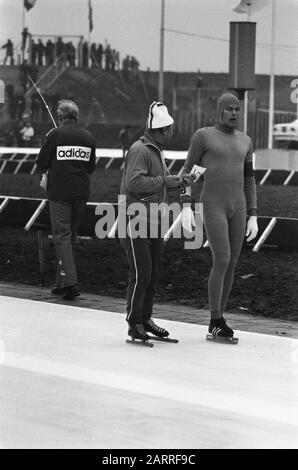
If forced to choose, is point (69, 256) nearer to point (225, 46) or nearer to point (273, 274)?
point (273, 274)

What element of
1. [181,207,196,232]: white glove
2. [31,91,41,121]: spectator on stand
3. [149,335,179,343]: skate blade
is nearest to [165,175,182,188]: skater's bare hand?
[181,207,196,232]: white glove

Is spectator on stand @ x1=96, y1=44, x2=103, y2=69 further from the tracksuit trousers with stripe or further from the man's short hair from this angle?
the tracksuit trousers with stripe

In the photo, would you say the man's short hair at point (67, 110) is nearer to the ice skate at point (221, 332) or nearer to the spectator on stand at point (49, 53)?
the ice skate at point (221, 332)

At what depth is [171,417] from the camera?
692 cm

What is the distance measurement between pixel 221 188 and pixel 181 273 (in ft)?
14.2

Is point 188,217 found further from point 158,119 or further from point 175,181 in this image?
point 158,119

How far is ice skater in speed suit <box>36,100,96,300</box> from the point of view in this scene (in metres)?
12.0

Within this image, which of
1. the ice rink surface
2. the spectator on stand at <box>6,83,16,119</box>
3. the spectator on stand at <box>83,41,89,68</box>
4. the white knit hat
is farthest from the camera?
the spectator on stand at <box>83,41,89,68</box>

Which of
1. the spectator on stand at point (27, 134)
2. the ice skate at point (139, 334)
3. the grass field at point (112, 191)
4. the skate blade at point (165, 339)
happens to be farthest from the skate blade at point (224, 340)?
the spectator on stand at point (27, 134)

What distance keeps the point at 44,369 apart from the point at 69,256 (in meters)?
3.74

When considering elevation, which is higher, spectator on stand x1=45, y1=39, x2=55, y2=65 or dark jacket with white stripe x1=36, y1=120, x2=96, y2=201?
dark jacket with white stripe x1=36, y1=120, x2=96, y2=201

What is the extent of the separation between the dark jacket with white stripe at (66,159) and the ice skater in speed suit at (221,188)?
2.74 m

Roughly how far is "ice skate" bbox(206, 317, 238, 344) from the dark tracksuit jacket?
0.53 m
